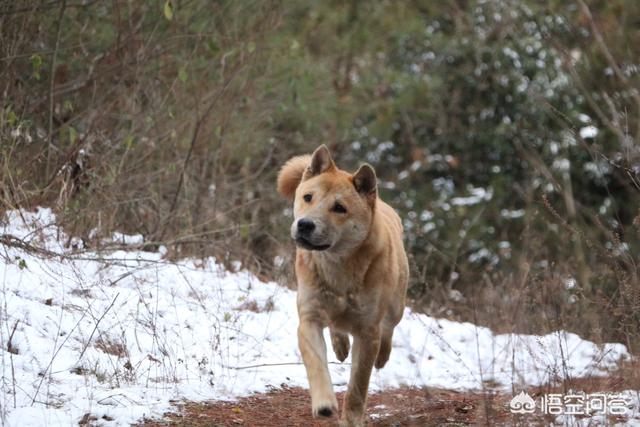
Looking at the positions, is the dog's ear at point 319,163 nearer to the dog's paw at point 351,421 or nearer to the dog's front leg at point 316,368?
the dog's front leg at point 316,368

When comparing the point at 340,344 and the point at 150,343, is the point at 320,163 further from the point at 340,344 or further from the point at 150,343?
the point at 150,343

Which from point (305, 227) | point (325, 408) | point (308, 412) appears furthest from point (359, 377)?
point (305, 227)

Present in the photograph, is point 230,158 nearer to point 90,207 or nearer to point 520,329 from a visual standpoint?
point 90,207

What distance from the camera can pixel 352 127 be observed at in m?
17.9

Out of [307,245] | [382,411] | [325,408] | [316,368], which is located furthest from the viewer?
[382,411]

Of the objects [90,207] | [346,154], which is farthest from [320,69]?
[90,207]

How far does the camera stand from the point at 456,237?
15891mm

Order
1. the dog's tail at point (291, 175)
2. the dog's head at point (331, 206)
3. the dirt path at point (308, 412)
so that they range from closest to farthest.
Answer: the dirt path at point (308, 412)
the dog's head at point (331, 206)
the dog's tail at point (291, 175)

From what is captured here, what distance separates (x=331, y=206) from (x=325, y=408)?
138cm

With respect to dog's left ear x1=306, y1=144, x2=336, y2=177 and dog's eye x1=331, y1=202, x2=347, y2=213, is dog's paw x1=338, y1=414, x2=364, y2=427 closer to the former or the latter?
dog's eye x1=331, y1=202, x2=347, y2=213

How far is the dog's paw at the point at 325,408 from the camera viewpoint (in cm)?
456

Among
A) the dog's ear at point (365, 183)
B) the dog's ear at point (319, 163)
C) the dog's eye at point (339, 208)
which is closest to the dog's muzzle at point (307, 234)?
the dog's eye at point (339, 208)

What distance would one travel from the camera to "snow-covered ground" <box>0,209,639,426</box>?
471cm

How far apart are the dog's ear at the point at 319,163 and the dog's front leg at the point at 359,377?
1.23 meters
